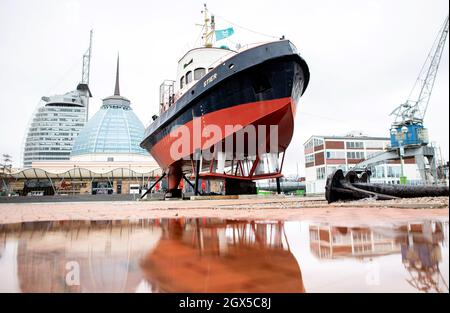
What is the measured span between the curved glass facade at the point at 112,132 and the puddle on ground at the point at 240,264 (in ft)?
257

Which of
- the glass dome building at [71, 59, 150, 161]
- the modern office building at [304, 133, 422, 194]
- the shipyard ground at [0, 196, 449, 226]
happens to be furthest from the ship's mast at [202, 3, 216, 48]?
the glass dome building at [71, 59, 150, 161]

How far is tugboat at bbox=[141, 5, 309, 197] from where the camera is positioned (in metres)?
12.5

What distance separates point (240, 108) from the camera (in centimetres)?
1305

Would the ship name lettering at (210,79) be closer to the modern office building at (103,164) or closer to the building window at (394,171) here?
the modern office building at (103,164)

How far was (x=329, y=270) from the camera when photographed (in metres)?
1.19

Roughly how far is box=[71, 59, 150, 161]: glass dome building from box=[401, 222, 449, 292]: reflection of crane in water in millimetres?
77181

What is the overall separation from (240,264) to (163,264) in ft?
1.30

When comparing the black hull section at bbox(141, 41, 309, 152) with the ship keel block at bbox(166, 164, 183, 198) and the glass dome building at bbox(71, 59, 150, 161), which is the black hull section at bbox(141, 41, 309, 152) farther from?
the glass dome building at bbox(71, 59, 150, 161)

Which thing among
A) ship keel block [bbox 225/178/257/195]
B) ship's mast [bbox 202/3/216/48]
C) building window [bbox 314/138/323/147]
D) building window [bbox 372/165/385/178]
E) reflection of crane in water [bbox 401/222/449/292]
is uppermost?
ship's mast [bbox 202/3/216/48]

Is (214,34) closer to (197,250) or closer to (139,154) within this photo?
(197,250)

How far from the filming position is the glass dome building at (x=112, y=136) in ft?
242

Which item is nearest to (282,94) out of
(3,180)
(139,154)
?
(3,180)

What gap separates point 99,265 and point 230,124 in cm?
1210

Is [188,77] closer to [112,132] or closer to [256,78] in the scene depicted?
[256,78]
